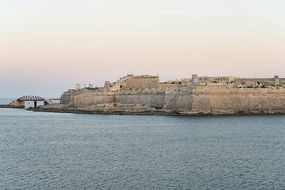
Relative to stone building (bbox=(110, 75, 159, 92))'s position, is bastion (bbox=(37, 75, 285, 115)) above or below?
below

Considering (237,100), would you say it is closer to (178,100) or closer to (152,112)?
(178,100)

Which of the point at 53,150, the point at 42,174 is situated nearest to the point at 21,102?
the point at 53,150

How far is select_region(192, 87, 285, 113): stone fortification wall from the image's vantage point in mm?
41562

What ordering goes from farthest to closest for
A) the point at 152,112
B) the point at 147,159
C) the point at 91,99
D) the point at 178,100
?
1. the point at 91,99
2. the point at 152,112
3. the point at 178,100
4. the point at 147,159

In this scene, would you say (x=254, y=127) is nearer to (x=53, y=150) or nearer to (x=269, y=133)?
(x=269, y=133)

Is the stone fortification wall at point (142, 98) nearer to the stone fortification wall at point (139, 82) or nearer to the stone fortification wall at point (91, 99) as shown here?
the stone fortification wall at point (91, 99)

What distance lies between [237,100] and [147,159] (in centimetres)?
2501

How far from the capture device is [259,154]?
19.6 metres

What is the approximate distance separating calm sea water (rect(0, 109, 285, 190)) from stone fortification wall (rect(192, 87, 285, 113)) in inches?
471

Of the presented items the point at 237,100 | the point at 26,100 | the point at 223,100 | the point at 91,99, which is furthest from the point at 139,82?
the point at 26,100

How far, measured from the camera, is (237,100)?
42.5 metres

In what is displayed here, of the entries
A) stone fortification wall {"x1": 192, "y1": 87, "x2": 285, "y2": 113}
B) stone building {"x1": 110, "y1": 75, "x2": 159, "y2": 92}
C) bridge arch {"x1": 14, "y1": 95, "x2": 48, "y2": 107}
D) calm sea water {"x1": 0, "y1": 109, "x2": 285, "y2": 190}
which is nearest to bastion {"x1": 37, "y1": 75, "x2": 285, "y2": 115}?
stone fortification wall {"x1": 192, "y1": 87, "x2": 285, "y2": 113}

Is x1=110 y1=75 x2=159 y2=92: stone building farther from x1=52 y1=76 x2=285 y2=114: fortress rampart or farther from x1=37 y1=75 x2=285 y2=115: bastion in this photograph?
x1=52 y1=76 x2=285 y2=114: fortress rampart

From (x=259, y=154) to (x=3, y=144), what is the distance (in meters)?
10.5
